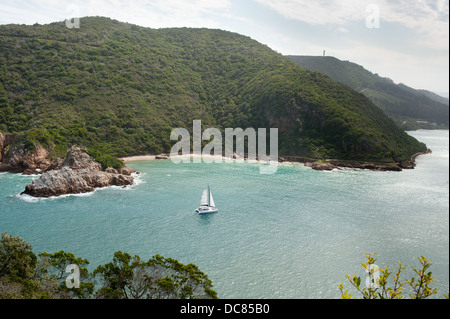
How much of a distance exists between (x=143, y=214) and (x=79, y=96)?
46545mm

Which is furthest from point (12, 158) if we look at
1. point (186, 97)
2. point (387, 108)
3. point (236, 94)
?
point (387, 108)

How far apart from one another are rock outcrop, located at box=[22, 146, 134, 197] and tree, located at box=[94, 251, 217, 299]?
24.5 m

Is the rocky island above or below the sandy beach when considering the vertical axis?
below

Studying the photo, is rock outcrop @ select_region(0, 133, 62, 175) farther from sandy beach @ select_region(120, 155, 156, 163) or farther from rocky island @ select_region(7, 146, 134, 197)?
sandy beach @ select_region(120, 155, 156, 163)

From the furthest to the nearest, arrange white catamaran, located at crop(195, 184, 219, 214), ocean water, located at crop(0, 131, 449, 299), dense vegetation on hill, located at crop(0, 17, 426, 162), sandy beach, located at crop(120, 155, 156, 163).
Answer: dense vegetation on hill, located at crop(0, 17, 426, 162), sandy beach, located at crop(120, 155, 156, 163), white catamaran, located at crop(195, 184, 219, 214), ocean water, located at crop(0, 131, 449, 299)

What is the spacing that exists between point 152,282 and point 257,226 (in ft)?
50.8

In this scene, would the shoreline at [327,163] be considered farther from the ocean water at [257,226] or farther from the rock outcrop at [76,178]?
the rock outcrop at [76,178]

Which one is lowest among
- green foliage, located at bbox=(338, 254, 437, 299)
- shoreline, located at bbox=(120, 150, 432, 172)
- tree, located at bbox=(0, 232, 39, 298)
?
tree, located at bbox=(0, 232, 39, 298)

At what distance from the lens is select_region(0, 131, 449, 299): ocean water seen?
21.4m

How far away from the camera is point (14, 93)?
205 ft

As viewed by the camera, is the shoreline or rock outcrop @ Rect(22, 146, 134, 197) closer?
rock outcrop @ Rect(22, 146, 134, 197)

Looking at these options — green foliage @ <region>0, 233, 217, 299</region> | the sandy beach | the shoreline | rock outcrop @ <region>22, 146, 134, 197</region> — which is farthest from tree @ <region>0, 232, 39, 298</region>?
the sandy beach

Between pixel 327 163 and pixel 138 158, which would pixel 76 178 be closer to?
pixel 138 158

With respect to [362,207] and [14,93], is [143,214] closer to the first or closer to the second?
[362,207]
